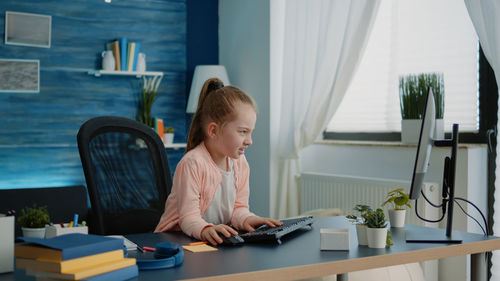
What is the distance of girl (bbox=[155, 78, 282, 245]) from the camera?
1754mm

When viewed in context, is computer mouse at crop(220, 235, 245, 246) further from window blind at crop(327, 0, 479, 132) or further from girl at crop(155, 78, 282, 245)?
window blind at crop(327, 0, 479, 132)

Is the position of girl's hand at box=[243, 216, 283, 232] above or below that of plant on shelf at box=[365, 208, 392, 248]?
below

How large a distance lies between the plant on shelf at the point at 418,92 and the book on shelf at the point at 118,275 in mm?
2310

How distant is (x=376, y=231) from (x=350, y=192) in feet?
6.88

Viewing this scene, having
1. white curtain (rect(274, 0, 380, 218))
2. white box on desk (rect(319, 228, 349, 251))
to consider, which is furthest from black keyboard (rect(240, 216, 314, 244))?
white curtain (rect(274, 0, 380, 218))

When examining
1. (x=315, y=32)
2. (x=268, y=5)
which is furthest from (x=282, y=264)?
(x=268, y=5)

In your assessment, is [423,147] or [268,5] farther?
[268,5]

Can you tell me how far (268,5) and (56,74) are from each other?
1655mm

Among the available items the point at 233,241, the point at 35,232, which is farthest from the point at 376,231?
the point at 35,232

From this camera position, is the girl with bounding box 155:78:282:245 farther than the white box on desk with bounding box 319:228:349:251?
Yes

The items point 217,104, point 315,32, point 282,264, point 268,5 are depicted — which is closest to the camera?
point 282,264

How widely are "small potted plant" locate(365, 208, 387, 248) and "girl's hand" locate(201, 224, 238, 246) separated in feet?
1.14

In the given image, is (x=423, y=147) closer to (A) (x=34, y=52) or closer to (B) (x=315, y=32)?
(B) (x=315, y=32)

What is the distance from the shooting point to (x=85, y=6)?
4387 millimetres
